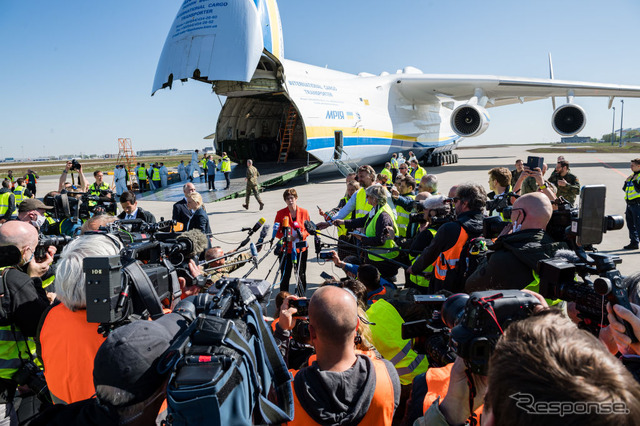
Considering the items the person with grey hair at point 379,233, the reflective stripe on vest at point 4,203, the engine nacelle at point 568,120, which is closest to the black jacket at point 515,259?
the person with grey hair at point 379,233

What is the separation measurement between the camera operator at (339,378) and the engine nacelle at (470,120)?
1704 centimetres

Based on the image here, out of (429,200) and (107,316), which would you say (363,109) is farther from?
(107,316)

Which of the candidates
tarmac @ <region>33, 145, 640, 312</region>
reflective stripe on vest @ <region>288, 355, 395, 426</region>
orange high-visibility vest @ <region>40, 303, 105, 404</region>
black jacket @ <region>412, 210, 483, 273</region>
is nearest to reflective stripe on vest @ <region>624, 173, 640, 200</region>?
tarmac @ <region>33, 145, 640, 312</region>

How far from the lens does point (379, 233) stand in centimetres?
466

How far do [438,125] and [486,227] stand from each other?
2350 centimetres

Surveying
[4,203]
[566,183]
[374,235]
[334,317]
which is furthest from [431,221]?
[4,203]

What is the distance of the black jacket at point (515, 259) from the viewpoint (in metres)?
2.69

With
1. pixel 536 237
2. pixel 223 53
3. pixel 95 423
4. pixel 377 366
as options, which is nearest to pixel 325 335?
pixel 377 366

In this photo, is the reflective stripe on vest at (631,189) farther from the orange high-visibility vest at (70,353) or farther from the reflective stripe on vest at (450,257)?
the orange high-visibility vest at (70,353)

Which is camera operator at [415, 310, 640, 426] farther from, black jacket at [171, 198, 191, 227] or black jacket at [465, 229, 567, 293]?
black jacket at [171, 198, 191, 227]

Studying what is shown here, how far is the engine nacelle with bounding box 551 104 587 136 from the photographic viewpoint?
1658cm

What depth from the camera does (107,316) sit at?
160 centimetres

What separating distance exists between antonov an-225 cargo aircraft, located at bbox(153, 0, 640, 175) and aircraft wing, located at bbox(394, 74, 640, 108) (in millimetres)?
48

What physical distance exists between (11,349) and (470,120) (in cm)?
1792
